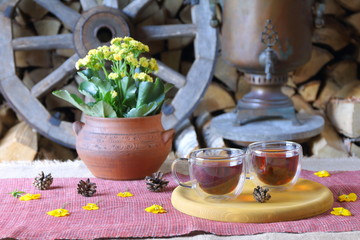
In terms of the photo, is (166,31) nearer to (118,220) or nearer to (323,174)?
(323,174)

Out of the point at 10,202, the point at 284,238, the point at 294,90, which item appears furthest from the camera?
the point at 294,90

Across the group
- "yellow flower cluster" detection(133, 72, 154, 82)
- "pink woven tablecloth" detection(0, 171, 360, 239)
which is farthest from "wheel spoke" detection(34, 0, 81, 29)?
"pink woven tablecloth" detection(0, 171, 360, 239)

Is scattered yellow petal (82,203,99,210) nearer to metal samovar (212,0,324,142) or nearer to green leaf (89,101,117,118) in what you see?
green leaf (89,101,117,118)

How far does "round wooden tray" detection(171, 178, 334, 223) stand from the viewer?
0.88 m

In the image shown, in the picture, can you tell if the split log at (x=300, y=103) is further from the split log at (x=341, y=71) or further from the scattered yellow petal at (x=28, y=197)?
the scattered yellow petal at (x=28, y=197)

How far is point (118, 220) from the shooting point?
901 mm

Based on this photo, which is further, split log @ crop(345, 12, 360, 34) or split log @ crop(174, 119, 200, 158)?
split log @ crop(345, 12, 360, 34)

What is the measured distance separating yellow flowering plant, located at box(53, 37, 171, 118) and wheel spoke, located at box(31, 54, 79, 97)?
1070 mm

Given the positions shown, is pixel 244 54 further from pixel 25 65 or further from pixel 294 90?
pixel 25 65

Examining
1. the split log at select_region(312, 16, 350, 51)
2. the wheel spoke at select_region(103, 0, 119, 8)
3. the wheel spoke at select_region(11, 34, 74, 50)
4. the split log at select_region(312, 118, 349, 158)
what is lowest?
the split log at select_region(312, 118, 349, 158)

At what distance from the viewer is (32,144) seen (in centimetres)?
232

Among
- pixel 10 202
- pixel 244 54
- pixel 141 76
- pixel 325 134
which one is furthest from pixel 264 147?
pixel 325 134

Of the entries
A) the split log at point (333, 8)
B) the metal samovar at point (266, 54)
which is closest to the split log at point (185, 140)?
the metal samovar at point (266, 54)

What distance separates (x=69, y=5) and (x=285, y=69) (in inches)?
40.3
